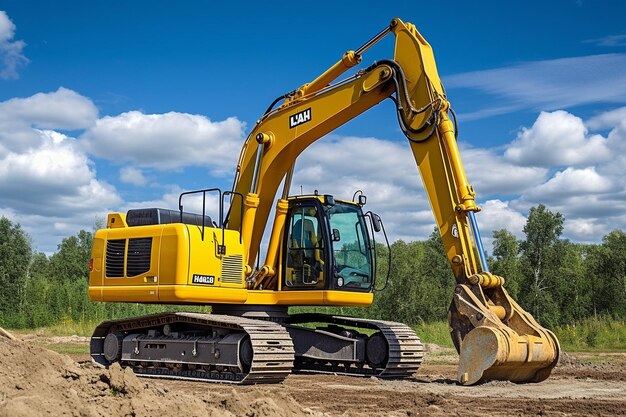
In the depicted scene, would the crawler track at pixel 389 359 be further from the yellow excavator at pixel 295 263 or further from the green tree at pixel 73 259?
the green tree at pixel 73 259

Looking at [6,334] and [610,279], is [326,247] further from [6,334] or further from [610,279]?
[610,279]

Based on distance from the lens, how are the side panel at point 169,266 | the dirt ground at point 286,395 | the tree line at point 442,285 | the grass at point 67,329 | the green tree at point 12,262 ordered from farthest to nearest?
the green tree at point 12,262, the tree line at point 442,285, the grass at point 67,329, the side panel at point 169,266, the dirt ground at point 286,395

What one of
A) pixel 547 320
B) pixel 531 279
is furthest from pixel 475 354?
pixel 531 279

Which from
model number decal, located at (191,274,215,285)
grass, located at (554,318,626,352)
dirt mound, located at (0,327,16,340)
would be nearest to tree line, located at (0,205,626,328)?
grass, located at (554,318,626,352)

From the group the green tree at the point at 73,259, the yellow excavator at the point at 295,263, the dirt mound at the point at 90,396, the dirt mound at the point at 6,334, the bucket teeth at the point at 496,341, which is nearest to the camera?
the dirt mound at the point at 90,396

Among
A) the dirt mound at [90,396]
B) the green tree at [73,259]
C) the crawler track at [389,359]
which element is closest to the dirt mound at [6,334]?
the dirt mound at [90,396]

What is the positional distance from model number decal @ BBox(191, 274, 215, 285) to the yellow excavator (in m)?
0.03

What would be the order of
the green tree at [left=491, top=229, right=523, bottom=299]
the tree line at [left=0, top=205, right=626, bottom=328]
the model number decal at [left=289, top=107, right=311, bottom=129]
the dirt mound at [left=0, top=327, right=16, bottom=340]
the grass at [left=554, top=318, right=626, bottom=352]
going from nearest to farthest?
1. the dirt mound at [left=0, top=327, right=16, bottom=340]
2. the model number decal at [left=289, top=107, right=311, bottom=129]
3. the grass at [left=554, top=318, right=626, bottom=352]
4. the tree line at [left=0, top=205, right=626, bottom=328]
5. the green tree at [left=491, top=229, right=523, bottom=299]

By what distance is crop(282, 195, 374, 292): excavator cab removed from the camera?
12.9 metres

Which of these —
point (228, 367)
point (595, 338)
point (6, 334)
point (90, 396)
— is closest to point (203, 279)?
point (228, 367)

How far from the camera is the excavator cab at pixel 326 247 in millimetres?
12906

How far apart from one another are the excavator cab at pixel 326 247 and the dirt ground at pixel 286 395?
1.70 metres

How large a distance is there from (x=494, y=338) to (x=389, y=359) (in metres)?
3.08

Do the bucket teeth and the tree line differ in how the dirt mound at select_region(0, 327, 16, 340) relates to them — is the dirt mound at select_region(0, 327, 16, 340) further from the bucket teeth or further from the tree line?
the tree line
